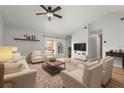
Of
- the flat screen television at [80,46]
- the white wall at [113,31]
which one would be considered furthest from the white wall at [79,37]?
the white wall at [113,31]

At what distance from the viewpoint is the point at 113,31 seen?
16.3ft

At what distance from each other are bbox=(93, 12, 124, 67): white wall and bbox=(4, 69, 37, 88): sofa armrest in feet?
15.2

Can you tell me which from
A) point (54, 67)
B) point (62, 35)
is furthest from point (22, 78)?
point (62, 35)

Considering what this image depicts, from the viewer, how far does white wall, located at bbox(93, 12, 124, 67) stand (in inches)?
184

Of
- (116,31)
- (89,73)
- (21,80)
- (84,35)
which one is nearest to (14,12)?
(21,80)

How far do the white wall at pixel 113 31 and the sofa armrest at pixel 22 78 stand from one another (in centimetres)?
462

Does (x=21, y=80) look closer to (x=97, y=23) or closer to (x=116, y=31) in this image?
(x=116, y=31)

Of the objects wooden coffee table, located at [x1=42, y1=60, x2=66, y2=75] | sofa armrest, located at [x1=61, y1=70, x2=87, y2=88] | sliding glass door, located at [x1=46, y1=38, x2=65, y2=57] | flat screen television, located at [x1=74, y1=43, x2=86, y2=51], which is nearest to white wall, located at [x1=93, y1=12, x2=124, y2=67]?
flat screen television, located at [x1=74, y1=43, x2=86, y2=51]

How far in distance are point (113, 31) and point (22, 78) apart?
16.5ft

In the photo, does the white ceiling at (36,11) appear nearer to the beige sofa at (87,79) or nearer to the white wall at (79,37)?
the white wall at (79,37)

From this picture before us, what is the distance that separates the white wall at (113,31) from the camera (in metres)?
4.67

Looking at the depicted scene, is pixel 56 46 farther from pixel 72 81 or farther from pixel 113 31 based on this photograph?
pixel 72 81

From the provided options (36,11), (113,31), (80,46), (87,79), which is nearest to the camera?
(87,79)

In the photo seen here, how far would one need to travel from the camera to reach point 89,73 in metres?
1.56
